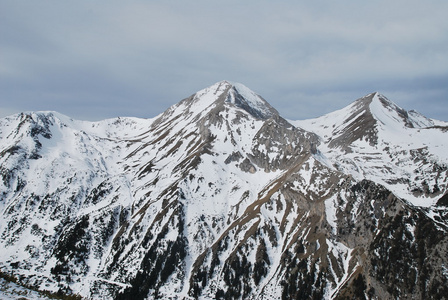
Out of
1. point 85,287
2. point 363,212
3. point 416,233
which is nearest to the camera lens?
point 416,233

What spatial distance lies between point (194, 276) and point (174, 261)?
12809 mm

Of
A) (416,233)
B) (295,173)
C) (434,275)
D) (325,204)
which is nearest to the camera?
(434,275)

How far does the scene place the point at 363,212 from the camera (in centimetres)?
13900

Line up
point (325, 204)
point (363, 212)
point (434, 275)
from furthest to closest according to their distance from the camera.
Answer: point (325, 204)
point (363, 212)
point (434, 275)

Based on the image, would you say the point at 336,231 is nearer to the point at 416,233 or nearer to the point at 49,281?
the point at 416,233

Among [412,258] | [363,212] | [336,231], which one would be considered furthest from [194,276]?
[412,258]

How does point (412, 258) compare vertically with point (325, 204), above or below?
below

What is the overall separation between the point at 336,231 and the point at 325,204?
42.9ft

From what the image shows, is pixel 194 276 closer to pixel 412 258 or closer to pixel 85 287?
pixel 85 287

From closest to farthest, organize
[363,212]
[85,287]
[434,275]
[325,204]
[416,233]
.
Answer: [434,275]
[416,233]
[363,212]
[325,204]
[85,287]

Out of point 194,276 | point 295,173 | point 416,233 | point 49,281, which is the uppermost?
point 295,173

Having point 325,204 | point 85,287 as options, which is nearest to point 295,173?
point 325,204

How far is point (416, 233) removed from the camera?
397 ft

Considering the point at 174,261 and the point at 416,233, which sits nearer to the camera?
the point at 416,233
